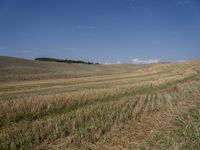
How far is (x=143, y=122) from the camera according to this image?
858cm

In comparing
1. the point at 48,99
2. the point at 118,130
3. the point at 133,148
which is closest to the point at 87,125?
the point at 118,130

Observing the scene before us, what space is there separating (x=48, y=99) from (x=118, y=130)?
17.1ft

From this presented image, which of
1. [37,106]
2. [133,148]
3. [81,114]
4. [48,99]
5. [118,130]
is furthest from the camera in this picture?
[48,99]

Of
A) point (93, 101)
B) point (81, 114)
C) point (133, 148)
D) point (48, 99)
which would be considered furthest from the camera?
point (93, 101)

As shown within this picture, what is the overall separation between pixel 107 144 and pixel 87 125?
1.67 meters

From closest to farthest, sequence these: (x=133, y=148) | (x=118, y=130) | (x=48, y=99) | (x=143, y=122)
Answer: (x=133, y=148)
(x=118, y=130)
(x=143, y=122)
(x=48, y=99)

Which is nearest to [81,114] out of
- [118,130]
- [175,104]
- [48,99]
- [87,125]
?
[87,125]

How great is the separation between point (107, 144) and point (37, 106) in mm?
5014

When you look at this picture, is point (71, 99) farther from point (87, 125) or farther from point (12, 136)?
point (12, 136)

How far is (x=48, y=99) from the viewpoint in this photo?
11.7m

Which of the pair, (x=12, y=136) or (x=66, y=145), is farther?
(x=12, y=136)

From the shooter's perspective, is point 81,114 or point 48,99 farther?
point 48,99

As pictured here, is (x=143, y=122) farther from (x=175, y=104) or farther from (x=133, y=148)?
(x=175, y=104)

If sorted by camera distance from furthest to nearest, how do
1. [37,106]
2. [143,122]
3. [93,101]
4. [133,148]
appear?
[93,101] → [37,106] → [143,122] → [133,148]
